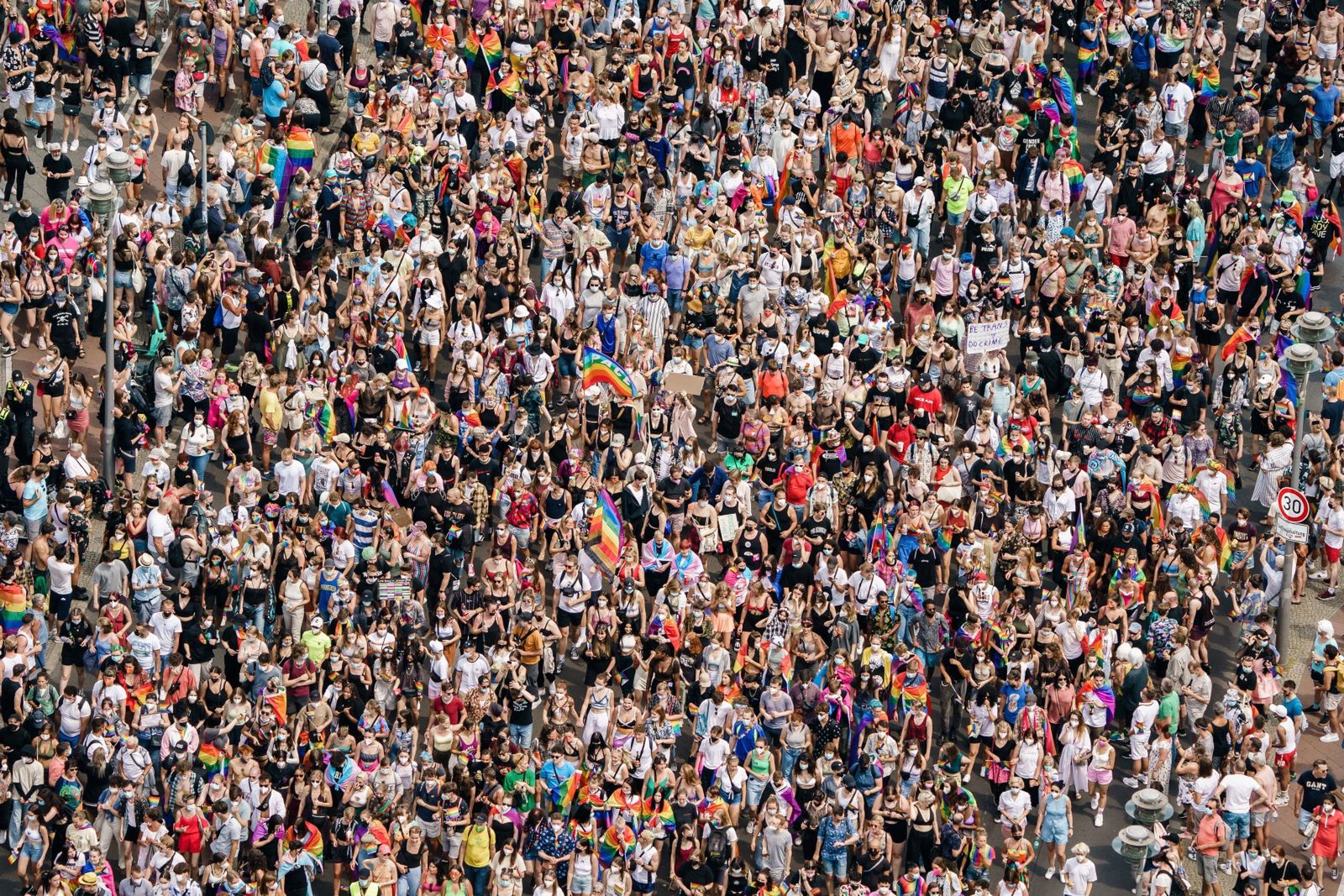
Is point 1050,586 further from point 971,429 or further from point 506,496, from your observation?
point 506,496

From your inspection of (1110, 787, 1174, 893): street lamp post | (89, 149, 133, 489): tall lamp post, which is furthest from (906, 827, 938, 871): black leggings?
(89, 149, 133, 489): tall lamp post

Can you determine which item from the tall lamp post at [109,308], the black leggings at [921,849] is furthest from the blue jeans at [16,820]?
the black leggings at [921,849]

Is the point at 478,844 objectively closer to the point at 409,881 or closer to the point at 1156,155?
the point at 409,881

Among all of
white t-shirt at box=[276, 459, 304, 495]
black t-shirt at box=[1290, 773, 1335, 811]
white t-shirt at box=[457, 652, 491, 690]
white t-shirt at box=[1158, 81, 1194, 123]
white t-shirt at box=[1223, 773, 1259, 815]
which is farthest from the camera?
white t-shirt at box=[1158, 81, 1194, 123]

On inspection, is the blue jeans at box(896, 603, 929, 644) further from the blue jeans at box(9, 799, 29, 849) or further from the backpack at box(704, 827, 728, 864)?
the blue jeans at box(9, 799, 29, 849)

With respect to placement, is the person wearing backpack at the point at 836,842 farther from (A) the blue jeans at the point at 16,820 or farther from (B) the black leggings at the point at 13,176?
(B) the black leggings at the point at 13,176
